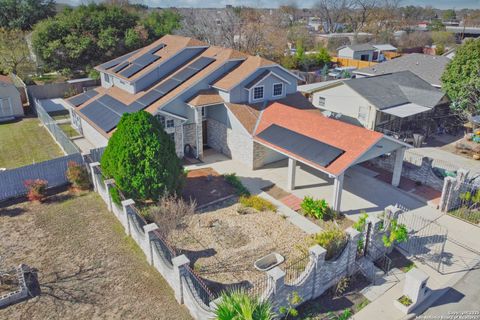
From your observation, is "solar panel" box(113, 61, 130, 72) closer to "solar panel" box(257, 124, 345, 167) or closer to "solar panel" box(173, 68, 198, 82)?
"solar panel" box(173, 68, 198, 82)

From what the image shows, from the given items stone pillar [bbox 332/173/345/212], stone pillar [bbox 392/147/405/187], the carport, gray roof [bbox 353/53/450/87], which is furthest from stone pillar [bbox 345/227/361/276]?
gray roof [bbox 353/53/450/87]

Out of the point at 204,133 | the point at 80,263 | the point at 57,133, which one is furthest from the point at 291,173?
the point at 57,133

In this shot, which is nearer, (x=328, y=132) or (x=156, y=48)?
(x=328, y=132)

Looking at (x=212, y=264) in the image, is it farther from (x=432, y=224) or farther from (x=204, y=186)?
(x=432, y=224)

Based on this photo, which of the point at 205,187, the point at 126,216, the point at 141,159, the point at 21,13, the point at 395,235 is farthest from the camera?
the point at 21,13

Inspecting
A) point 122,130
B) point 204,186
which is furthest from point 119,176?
point 204,186

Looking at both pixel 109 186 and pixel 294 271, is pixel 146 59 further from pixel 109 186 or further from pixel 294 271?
pixel 294 271

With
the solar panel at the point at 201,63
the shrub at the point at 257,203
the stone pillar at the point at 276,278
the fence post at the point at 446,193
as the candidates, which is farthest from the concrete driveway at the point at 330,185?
the stone pillar at the point at 276,278

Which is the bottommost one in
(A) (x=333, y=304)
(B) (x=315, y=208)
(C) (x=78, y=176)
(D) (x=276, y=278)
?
(A) (x=333, y=304)
